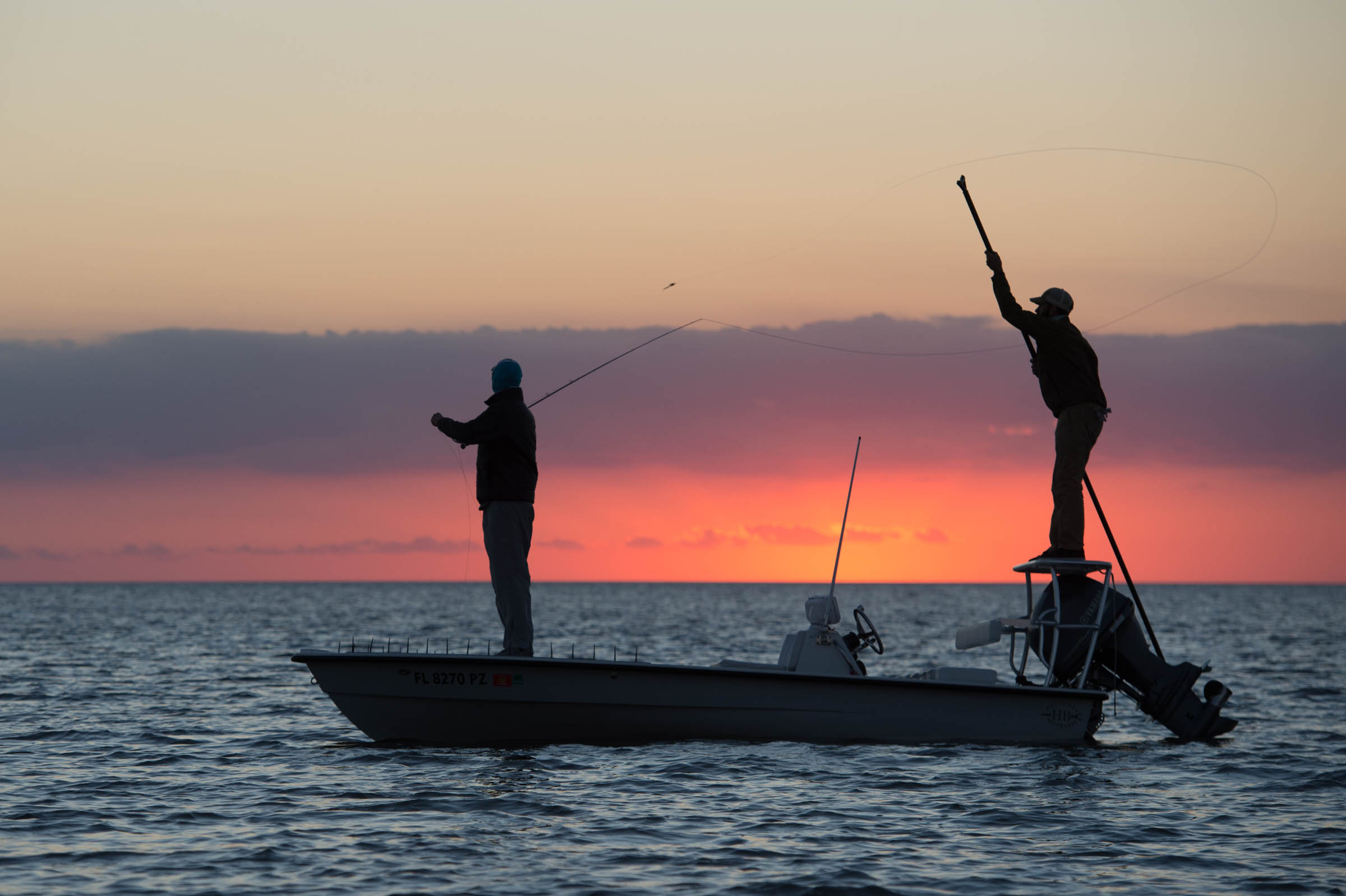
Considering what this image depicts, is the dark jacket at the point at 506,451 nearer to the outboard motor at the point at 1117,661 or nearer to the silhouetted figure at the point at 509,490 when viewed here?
the silhouetted figure at the point at 509,490

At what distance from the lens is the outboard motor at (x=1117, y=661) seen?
12562 millimetres

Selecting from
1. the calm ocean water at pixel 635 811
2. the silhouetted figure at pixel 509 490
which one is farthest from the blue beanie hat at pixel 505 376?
the calm ocean water at pixel 635 811

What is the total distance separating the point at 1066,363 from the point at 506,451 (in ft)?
16.2

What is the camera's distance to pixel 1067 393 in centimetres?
1234

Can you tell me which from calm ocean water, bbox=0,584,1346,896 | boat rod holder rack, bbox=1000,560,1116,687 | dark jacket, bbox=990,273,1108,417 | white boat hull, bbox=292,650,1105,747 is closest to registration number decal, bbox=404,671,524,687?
white boat hull, bbox=292,650,1105,747

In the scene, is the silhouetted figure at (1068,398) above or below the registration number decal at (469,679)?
above

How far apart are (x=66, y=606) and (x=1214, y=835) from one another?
3481 inches

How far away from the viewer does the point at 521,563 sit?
37.7 feet

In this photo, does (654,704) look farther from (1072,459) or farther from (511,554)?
(1072,459)

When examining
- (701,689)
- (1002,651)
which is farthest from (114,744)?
(1002,651)

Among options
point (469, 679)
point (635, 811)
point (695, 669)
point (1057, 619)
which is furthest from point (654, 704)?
point (1057, 619)

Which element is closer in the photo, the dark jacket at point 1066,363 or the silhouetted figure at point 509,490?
the silhouetted figure at point 509,490

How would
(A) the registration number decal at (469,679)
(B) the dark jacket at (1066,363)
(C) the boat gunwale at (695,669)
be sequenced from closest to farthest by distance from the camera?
(C) the boat gunwale at (695,669), (A) the registration number decal at (469,679), (B) the dark jacket at (1066,363)

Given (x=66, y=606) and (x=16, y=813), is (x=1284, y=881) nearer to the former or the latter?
(x=16, y=813)
